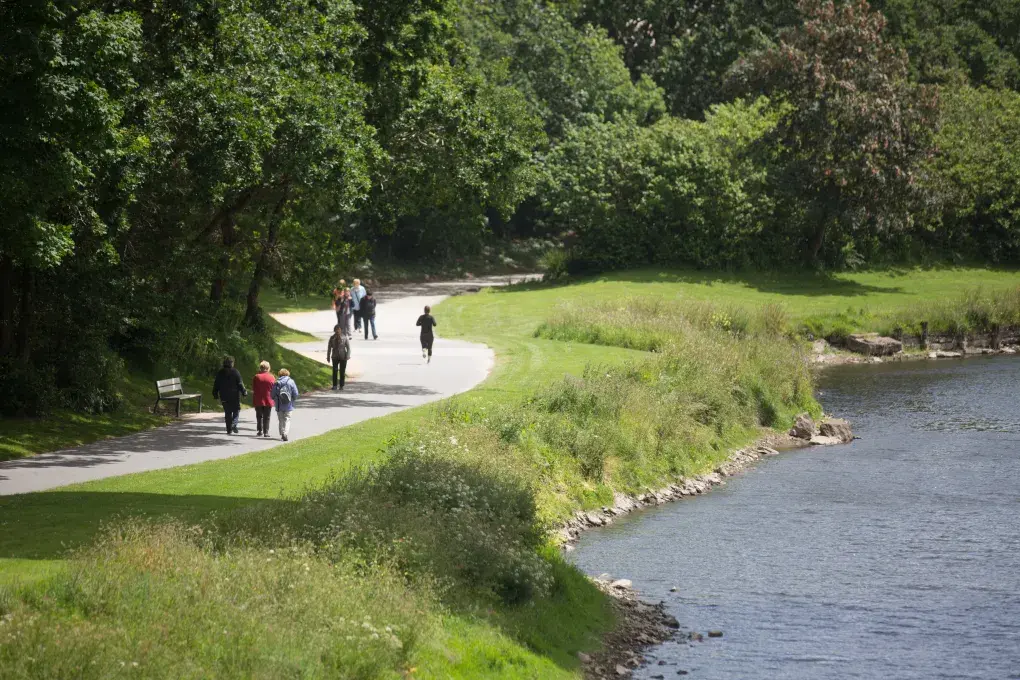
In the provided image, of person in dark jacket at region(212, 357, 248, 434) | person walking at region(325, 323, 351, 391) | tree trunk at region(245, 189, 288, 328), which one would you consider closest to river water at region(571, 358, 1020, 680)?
person in dark jacket at region(212, 357, 248, 434)

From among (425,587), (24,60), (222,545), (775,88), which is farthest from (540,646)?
(775,88)

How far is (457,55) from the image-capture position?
34.5 metres

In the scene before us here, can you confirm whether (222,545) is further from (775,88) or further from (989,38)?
(989,38)

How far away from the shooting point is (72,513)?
1633cm

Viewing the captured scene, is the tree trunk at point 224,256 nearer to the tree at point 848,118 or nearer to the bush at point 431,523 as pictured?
the bush at point 431,523

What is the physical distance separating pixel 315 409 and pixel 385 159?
5.92 meters

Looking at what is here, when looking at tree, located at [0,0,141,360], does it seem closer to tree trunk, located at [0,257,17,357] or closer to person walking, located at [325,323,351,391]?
tree trunk, located at [0,257,17,357]

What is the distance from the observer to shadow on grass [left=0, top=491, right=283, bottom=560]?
568 inches

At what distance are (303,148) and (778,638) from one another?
13.4 m

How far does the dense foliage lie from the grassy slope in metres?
0.40

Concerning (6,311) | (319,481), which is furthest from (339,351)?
(319,481)

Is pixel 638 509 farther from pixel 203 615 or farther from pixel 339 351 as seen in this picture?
pixel 203 615

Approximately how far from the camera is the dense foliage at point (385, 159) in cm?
2012

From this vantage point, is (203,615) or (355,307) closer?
(203,615)
